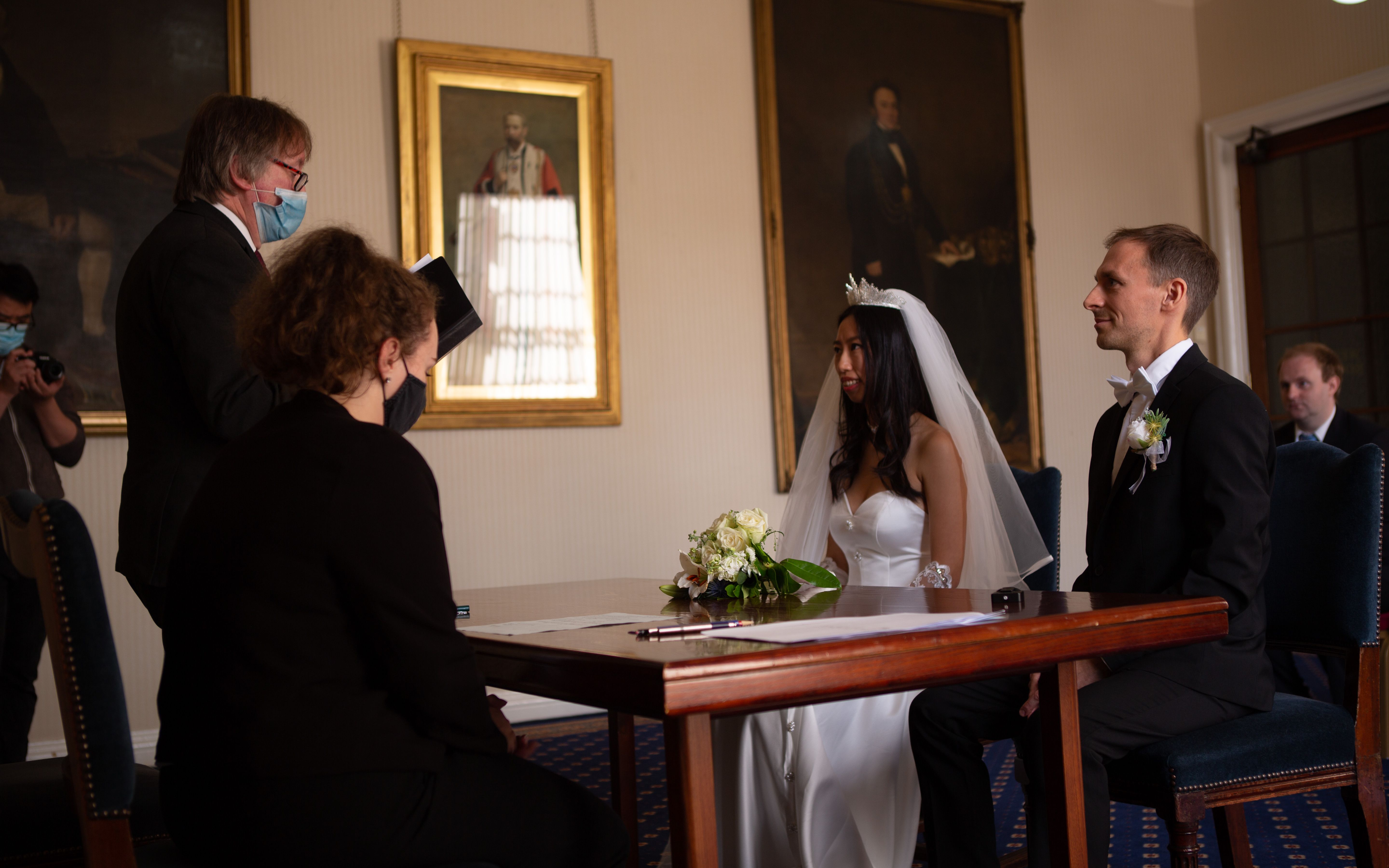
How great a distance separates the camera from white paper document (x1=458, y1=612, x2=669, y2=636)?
208 cm

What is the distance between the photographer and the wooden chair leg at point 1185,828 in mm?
2215

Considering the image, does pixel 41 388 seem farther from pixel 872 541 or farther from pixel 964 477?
pixel 964 477

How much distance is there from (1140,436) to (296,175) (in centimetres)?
197

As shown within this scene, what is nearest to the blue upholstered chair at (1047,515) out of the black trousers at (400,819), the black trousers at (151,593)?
the black trousers at (400,819)

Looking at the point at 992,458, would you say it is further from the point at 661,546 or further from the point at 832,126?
the point at 832,126

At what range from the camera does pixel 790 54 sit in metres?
6.29

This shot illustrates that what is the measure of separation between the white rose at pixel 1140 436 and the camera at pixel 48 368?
3616 mm

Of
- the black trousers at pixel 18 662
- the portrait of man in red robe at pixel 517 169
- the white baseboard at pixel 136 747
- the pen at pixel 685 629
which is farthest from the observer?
the portrait of man in red robe at pixel 517 169

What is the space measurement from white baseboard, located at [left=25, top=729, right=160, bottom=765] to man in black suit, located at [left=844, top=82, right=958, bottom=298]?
13.5 ft

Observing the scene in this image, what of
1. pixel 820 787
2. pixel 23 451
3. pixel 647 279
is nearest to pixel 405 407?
pixel 820 787

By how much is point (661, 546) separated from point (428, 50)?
2643mm

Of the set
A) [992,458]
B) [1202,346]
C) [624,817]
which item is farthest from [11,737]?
[1202,346]

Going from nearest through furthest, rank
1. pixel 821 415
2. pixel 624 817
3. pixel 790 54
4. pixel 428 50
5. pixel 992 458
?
pixel 624 817 < pixel 992 458 < pixel 821 415 < pixel 428 50 < pixel 790 54

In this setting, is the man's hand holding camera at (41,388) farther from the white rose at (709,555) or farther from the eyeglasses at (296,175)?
the white rose at (709,555)
